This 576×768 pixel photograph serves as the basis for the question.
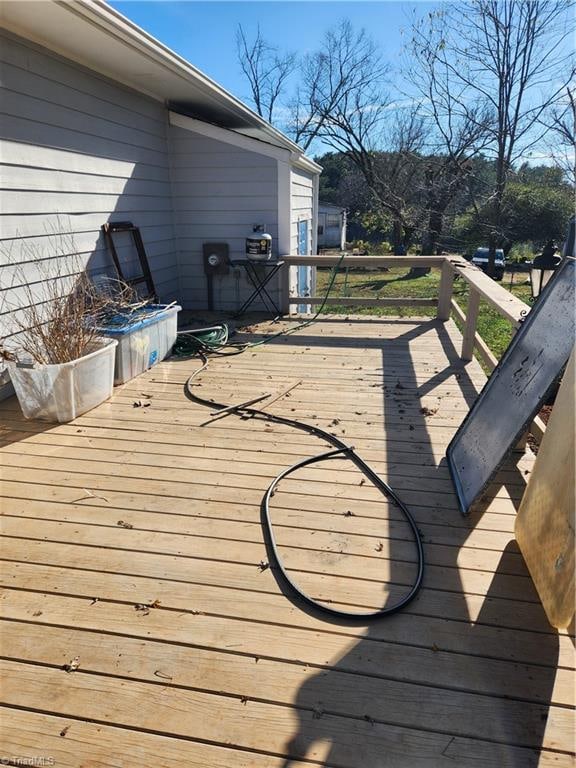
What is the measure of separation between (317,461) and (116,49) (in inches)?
133

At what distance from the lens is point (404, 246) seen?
1895 centimetres

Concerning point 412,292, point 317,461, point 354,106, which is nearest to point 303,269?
point 317,461

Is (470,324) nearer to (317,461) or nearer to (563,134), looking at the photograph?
(317,461)

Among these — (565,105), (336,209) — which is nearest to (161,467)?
(565,105)

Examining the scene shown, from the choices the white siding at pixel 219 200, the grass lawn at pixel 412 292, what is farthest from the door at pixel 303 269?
Result: the white siding at pixel 219 200

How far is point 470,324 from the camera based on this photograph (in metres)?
4.07

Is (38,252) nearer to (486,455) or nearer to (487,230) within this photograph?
(486,455)

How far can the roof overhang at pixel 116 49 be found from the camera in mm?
2957

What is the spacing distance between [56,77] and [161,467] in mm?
3067

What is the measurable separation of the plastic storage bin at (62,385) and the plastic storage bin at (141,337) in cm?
35

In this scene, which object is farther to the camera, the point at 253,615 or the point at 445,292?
the point at 445,292

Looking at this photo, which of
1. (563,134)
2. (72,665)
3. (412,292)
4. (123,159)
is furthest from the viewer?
(412,292)

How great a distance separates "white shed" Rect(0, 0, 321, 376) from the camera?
3.19 metres

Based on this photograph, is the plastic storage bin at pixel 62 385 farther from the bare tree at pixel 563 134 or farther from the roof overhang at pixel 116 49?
the bare tree at pixel 563 134
